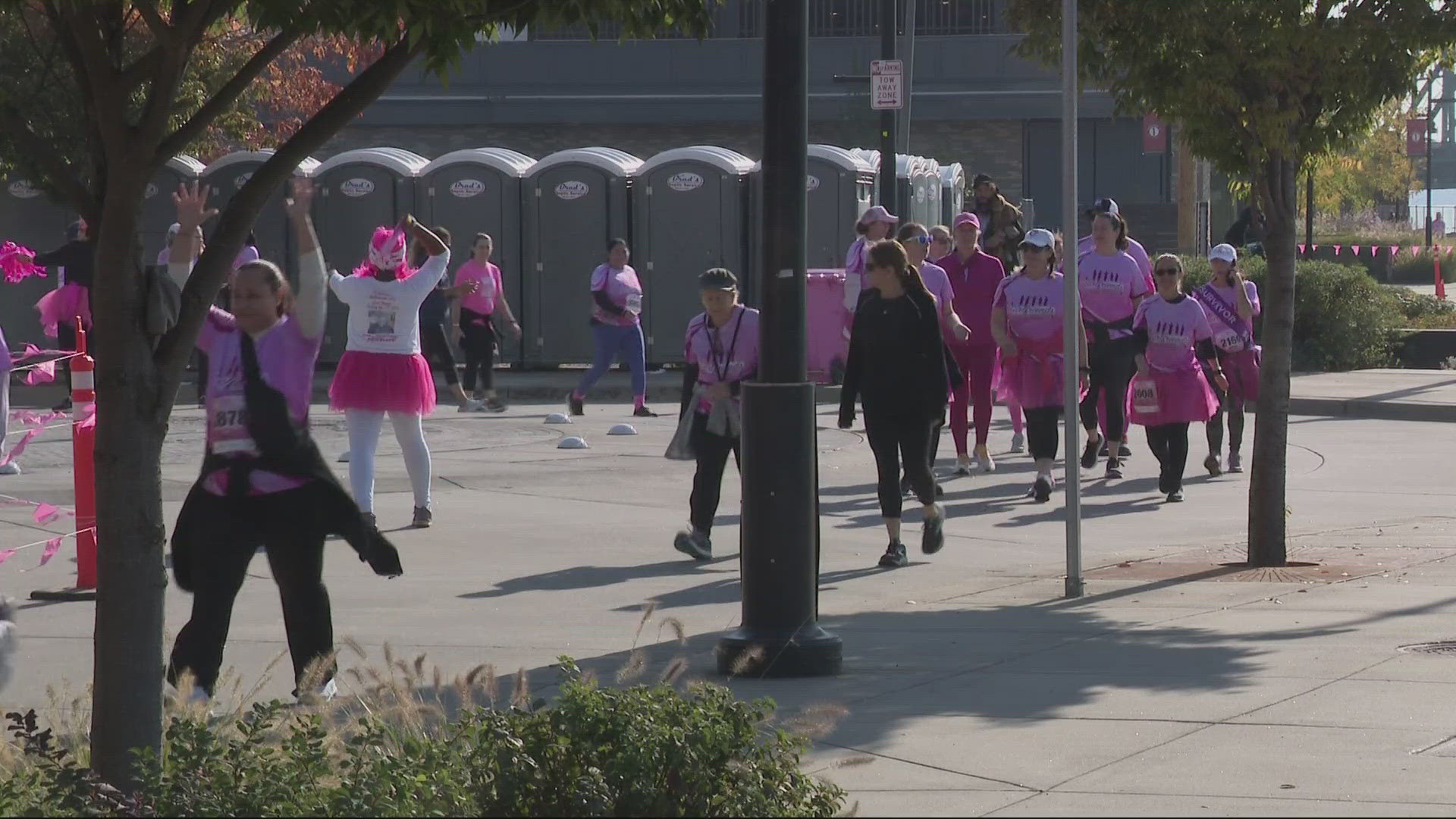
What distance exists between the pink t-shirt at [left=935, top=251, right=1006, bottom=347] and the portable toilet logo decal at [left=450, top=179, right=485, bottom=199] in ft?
32.6

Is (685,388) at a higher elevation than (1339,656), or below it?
higher

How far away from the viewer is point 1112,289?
14117 mm

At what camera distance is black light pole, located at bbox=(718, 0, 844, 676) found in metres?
7.18

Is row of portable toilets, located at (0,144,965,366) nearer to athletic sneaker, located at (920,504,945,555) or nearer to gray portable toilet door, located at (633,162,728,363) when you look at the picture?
gray portable toilet door, located at (633,162,728,363)

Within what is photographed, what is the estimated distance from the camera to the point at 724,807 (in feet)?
15.4

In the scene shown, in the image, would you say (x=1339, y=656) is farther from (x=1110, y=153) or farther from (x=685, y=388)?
(x=1110, y=153)

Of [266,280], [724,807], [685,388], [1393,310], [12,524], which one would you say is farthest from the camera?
[1393,310]

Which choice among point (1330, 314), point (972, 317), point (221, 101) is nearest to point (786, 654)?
point (221, 101)

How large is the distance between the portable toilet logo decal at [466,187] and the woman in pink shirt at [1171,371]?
11.0m

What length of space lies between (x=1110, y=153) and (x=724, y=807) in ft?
126

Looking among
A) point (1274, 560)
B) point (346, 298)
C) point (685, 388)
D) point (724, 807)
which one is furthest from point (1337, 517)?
point (724, 807)

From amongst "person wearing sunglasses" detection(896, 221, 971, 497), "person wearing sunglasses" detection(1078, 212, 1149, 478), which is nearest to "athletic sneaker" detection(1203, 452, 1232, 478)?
"person wearing sunglasses" detection(1078, 212, 1149, 478)

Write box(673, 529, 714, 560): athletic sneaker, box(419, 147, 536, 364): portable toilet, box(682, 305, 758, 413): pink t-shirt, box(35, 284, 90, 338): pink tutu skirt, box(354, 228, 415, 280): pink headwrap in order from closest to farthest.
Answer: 1. box(682, 305, 758, 413): pink t-shirt
2. box(673, 529, 714, 560): athletic sneaker
3. box(354, 228, 415, 280): pink headwrap
4. box(35, 284, 90, 338): pink tutu skirt
5. box(419, 147, 536, 364): portable toilet

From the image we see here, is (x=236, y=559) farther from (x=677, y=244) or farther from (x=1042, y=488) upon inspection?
(x=677, y=244)
